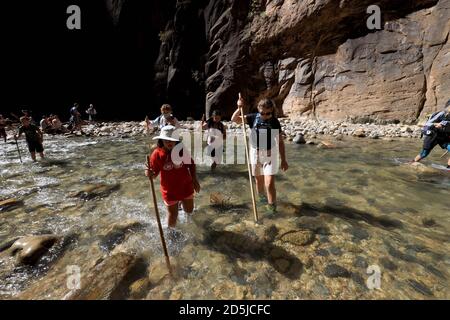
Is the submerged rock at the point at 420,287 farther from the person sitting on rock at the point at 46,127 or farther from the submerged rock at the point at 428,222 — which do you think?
the person sitting on rock at the point at 46,127

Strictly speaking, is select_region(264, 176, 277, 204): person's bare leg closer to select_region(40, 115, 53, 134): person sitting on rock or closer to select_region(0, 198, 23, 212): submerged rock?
select_region(0, 198, 23, 212): submerged rock

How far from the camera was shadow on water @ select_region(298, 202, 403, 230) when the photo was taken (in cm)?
447

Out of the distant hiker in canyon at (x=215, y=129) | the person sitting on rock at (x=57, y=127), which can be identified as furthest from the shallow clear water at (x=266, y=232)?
the person sitting on rock at (x=57, y=127)

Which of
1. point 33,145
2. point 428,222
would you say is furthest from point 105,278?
point 33,145

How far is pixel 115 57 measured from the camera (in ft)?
109

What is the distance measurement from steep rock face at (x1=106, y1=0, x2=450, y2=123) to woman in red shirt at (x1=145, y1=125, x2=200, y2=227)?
15.4 metres

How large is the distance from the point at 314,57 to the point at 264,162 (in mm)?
17204

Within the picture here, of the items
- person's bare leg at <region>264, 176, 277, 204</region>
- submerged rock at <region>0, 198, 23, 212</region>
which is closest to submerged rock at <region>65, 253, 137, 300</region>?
person's bare leg at <region>264, 176, 277, 204</region>

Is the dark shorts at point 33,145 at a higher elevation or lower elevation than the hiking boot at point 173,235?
higher

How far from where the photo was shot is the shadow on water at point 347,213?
447cm

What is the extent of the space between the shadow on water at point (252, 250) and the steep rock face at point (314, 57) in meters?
14.9

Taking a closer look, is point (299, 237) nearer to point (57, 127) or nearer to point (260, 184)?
point (260, 184)

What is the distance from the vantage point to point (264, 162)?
4801mm
